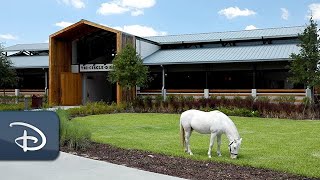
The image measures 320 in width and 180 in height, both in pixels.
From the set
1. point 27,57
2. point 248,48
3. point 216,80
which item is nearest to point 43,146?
point 216,80

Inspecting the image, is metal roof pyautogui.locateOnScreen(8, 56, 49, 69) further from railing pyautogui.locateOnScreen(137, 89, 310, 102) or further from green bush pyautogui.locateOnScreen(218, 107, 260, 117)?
green bush pyautogui.locateOnScreen(218, 107, 260, 117)

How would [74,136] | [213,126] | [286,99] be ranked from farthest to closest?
[286,99] < [74,136] < [213,126]

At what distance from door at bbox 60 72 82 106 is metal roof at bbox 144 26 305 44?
864 cm

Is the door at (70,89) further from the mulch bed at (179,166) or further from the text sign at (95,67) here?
the mulch bed at (179,166)

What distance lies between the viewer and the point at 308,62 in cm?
2283

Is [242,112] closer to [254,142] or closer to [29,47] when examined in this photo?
[254,142]

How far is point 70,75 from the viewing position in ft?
109

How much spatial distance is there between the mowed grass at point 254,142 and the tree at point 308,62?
5.40 m

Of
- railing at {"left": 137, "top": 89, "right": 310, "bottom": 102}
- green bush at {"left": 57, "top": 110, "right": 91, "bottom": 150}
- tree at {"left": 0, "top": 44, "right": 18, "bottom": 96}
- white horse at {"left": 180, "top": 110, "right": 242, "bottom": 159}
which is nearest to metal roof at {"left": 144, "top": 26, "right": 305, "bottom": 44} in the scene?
railing at {"left": 137, "top": 89, "right": 310, "bottom": 102}

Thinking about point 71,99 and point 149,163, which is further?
point 71,99

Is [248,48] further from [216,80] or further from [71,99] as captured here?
[71,99]

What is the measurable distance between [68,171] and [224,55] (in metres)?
24.9

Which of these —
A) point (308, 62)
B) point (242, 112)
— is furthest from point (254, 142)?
point (308, 62)

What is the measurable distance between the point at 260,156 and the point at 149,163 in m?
3.23
